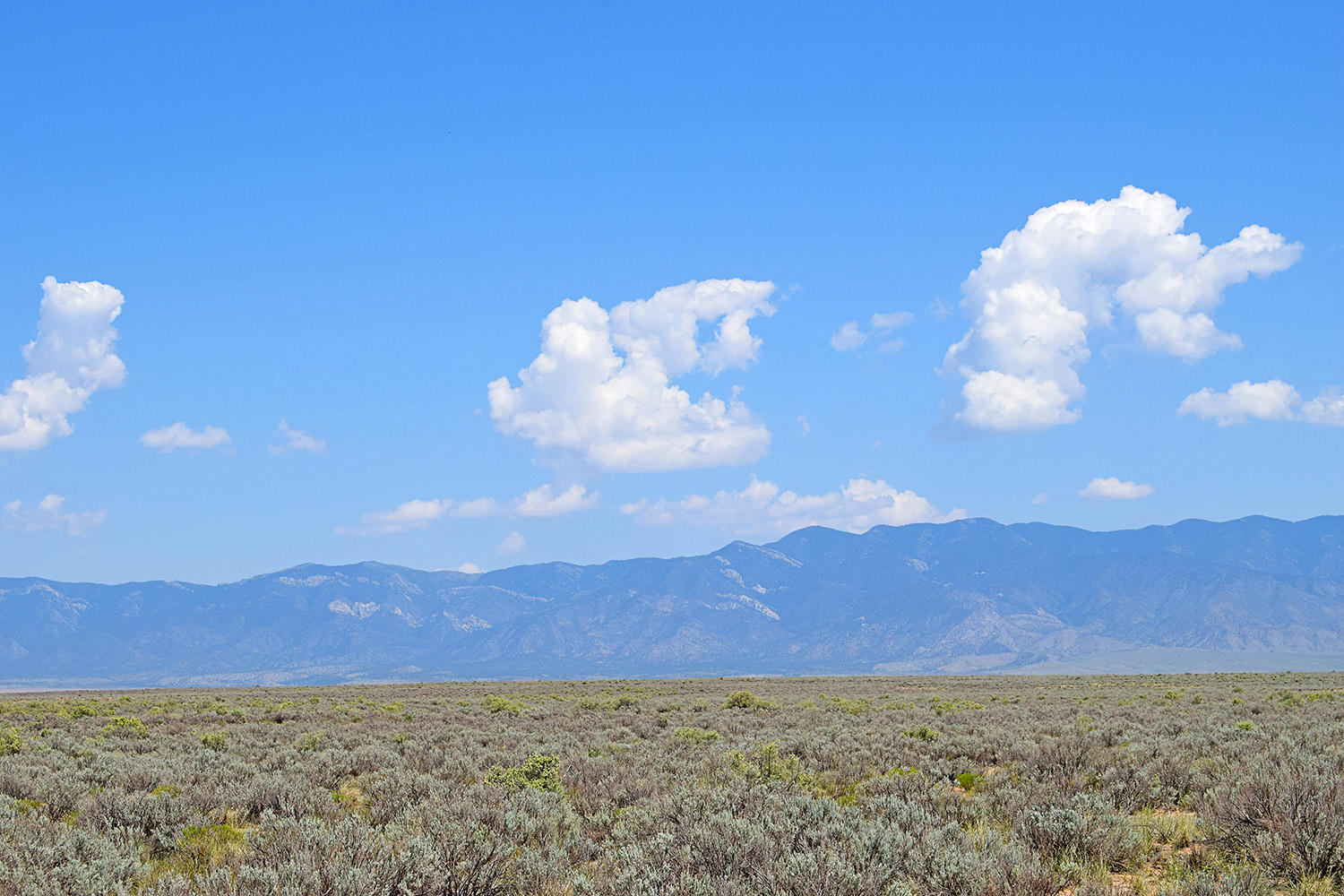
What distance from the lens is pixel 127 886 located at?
723 centimetres

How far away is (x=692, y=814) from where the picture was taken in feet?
28.1

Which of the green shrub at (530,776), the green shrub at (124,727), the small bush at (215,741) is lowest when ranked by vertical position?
the green shrub at (124,727)

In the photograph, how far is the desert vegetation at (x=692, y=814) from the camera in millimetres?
6777

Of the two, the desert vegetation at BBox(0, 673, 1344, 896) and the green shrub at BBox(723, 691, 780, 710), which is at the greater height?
the desert vegetation at BBox(0, 673, 1344, 896)

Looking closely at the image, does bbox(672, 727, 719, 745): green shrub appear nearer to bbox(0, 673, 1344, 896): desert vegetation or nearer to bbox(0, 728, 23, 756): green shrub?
bbox(0, 673, 1344, 896): desert vegetation

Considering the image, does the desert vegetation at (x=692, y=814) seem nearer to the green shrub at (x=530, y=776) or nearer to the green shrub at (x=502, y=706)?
the green shrub at (x=530, y=776)

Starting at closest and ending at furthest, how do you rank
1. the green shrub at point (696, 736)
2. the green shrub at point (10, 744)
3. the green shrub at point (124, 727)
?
the green shrub at point (10, 744), the green shrub at point (696, 736), the green shrub at point (124, 727)

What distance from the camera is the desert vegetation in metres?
6.78

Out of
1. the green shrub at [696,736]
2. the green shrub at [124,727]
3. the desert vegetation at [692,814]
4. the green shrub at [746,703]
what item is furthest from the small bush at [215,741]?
the green shrub at [746,703]

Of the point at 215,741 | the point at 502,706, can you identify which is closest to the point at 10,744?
the point at 215,741

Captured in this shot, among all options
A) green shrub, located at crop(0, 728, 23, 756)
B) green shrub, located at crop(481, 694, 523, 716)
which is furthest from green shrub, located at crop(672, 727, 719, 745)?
green shrub, located at crop(0, 728, 23, 756)

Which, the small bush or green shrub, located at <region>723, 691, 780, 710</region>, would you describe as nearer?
the small bush

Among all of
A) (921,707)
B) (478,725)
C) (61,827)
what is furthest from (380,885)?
(921,707)

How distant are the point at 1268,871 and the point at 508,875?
6.69 m
